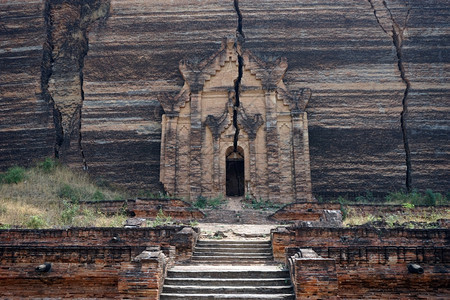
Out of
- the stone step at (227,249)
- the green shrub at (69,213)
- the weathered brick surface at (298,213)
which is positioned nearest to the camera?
the stone step at (227,249)

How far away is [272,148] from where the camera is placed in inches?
688

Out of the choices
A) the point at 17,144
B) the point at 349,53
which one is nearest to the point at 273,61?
the point at 349,53

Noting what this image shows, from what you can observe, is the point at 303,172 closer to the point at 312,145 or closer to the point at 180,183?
the point at 312,145

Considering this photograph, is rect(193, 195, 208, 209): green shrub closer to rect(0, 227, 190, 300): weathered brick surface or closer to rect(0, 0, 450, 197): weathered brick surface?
rect(0, 0, 450, 197): weathered brick surface

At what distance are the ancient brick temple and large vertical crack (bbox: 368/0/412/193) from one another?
4626 mm

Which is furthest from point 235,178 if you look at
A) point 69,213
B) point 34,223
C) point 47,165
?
point 34,223

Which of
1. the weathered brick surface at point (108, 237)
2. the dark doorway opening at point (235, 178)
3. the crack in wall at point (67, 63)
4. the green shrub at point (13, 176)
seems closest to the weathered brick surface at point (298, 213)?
the dark doorway opening at point (235, 178)

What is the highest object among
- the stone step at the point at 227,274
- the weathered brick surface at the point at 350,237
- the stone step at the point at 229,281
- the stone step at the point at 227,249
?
the weathered brick surface at the point at 350,237

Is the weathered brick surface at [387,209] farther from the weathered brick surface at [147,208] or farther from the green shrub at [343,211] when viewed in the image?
the weathered brick surface at [147,208]

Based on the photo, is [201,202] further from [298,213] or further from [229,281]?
[229,281]

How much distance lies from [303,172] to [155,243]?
30.7ft

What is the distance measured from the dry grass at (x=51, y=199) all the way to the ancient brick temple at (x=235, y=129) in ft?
11.3

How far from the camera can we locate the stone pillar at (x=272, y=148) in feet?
55.8

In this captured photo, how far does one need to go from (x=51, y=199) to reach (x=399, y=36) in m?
17.1
